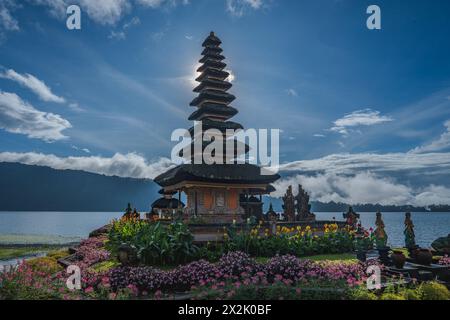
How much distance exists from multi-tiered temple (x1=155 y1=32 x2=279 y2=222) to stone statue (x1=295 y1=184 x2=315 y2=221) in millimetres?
2338

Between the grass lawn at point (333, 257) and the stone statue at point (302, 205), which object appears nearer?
the grass lawn at point (333, 257)

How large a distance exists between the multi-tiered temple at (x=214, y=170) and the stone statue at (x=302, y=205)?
2338 millimetres

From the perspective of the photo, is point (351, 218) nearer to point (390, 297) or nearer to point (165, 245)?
point (165, 245)

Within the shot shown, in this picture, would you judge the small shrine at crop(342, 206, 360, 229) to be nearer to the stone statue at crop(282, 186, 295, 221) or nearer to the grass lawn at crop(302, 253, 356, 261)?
the stone statue at crop(282, 186, 295, 221)

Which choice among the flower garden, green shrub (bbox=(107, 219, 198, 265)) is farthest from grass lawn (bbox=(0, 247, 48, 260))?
green shrub (bbox=(107, 219, 198, 265))

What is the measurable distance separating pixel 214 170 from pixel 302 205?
23.7ft

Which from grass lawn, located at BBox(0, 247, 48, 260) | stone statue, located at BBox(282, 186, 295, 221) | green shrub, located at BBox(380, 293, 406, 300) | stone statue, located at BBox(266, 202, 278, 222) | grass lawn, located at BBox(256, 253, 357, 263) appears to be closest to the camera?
green shrub, located at BBox(380, 293, 406, 300)

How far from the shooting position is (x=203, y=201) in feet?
84.1

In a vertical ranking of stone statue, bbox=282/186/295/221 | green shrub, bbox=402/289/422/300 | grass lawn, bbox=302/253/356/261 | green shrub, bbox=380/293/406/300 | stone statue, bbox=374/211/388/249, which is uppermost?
stone statue, bbox=282/186/295/221

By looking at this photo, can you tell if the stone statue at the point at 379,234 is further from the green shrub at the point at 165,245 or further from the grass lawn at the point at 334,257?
the green shrub at the point at 165,245

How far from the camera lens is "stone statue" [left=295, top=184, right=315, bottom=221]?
83.0ft

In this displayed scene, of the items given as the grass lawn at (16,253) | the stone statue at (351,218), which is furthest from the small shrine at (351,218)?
the grass lawn at (16,253)

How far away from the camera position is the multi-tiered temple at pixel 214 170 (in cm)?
2475
